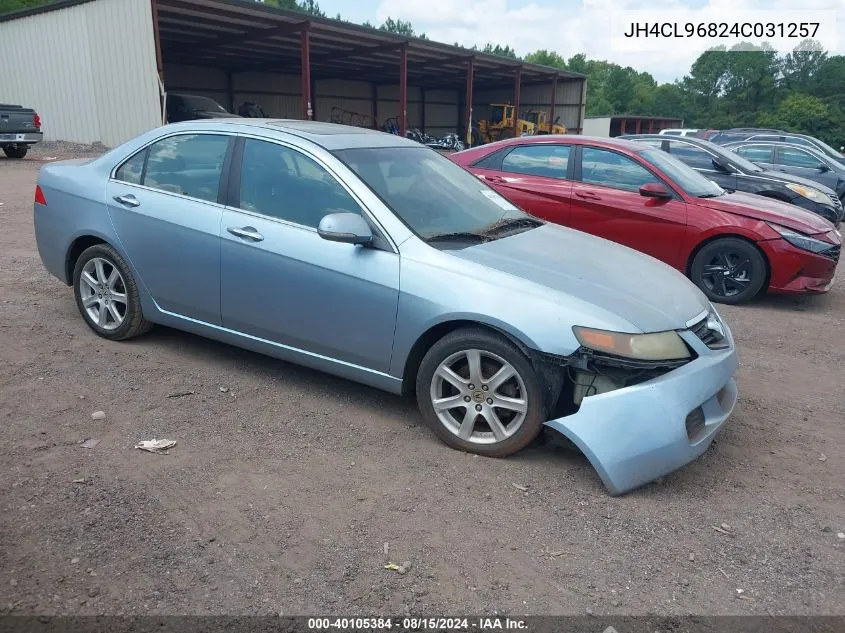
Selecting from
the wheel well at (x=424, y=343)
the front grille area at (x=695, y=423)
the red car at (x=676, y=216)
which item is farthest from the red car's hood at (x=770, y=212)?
the wheel well at (x=424, y=343)

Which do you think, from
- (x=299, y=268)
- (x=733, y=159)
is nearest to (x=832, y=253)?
(x=733, y=159)

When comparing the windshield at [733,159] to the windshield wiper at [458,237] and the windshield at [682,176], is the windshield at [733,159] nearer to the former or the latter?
the windshield at [682,176]

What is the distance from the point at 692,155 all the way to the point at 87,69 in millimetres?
16854

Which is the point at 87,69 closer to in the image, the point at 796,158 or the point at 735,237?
the point at 796,158

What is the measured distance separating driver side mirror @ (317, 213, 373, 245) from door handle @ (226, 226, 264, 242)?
0.55 metres

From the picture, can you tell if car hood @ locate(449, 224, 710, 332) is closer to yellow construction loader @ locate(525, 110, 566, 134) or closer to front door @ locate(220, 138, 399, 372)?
front door @ locate(220, 138, 399, 372)

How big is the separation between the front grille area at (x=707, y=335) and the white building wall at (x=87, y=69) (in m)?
17.6

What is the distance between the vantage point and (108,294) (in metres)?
4.84

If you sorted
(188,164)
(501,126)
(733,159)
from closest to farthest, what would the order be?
(188,164), (733,159), (501,126)

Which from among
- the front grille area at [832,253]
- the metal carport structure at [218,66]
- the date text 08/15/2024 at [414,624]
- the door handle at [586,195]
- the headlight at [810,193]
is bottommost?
the date text 08/15/2024 at [414,624]

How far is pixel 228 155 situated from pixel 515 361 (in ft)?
7.55

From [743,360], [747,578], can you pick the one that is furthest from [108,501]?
[743,360]

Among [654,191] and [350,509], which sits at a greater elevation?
[654,191]

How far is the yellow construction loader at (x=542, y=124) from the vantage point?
1430 inches
